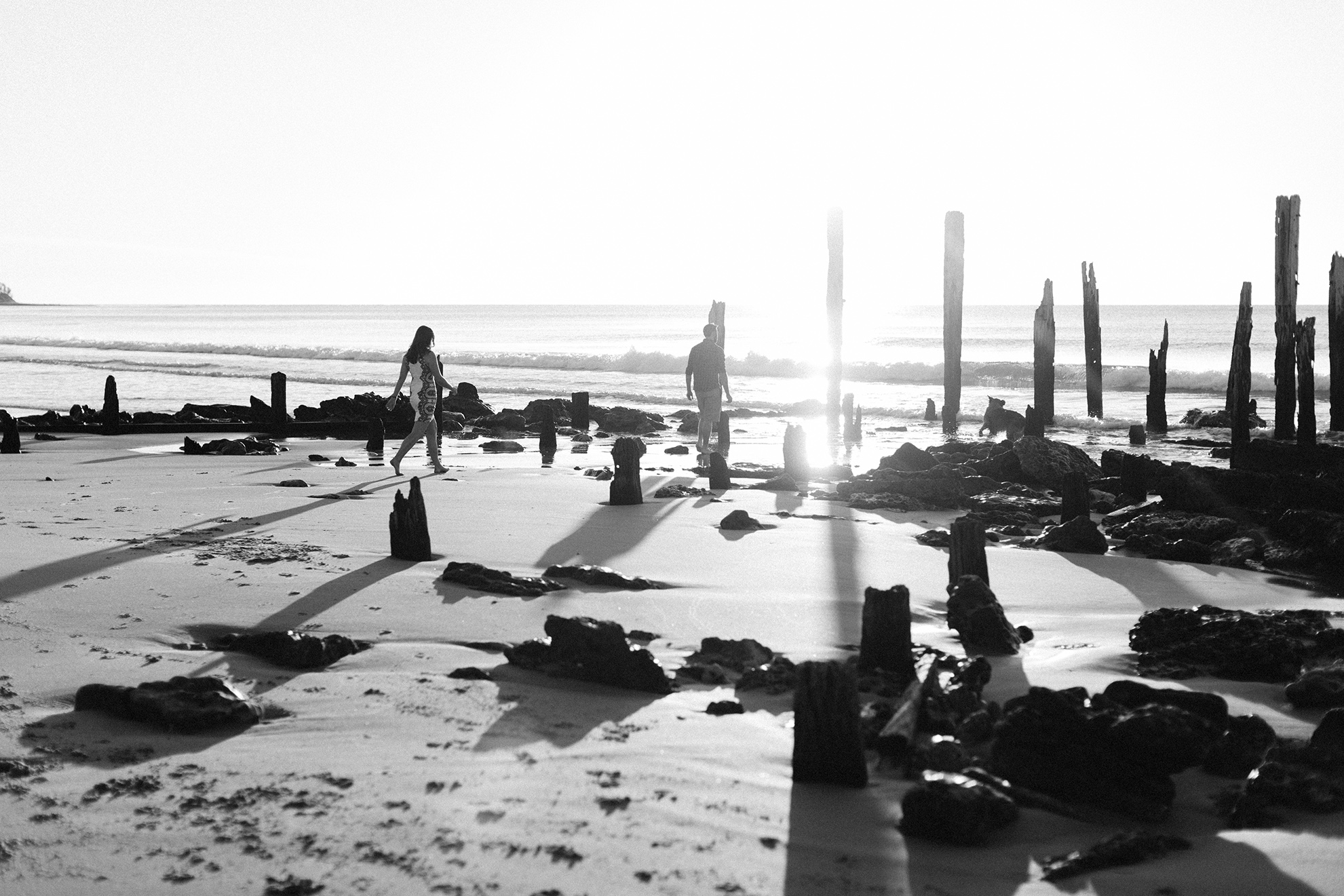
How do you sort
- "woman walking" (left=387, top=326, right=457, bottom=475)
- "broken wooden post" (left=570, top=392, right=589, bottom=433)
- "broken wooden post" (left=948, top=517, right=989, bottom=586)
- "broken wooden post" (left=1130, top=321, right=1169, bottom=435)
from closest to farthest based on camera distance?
"broken wooden post" (left=948, top=517, right=989, bottom=586)
"woman walking" (left=387, top=326, right=457, bottom=475)
"broken wooden post" (left=570, top=392, right=589, bottom=433)
"broken wooden post" (left=1130, top=321, right=1169, bottom=435)

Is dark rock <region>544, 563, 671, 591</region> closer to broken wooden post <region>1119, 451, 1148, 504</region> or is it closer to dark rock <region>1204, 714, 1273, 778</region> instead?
dark rock <region>1204, 714, 1273, 778</region>

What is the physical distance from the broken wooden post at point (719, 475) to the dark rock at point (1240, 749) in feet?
24.8

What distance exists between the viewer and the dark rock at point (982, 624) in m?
5.36

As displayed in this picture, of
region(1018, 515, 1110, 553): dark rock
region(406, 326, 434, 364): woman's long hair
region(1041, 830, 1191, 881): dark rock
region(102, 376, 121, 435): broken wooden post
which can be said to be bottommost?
region(1041, 830, 1191, 881): dark rock

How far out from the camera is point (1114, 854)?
322 cm

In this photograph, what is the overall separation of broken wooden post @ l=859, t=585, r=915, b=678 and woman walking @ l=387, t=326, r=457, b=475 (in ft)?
25.0

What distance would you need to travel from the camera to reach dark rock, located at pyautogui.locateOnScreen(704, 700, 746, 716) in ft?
14.3

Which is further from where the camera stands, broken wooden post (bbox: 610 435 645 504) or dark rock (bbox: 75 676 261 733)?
broken wooden post (bbox: 610 435 645 504)

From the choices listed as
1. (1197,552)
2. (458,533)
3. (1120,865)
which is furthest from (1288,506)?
(1120,865)

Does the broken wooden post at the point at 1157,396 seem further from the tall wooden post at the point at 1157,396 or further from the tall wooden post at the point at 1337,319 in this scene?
the tall wooden post at the point at 1337,319

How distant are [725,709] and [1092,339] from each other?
2246 cm

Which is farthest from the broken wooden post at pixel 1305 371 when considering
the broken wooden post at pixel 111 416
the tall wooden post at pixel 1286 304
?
the broken wooden post at pixel 111 416

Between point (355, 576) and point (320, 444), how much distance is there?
10.7 metres

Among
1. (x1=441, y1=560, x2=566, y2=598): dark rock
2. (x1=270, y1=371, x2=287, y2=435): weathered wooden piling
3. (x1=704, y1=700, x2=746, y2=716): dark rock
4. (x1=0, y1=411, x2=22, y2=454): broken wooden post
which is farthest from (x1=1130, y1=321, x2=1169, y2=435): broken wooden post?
(x1=704, y1=700, x2=746, y2=716): dark rock
